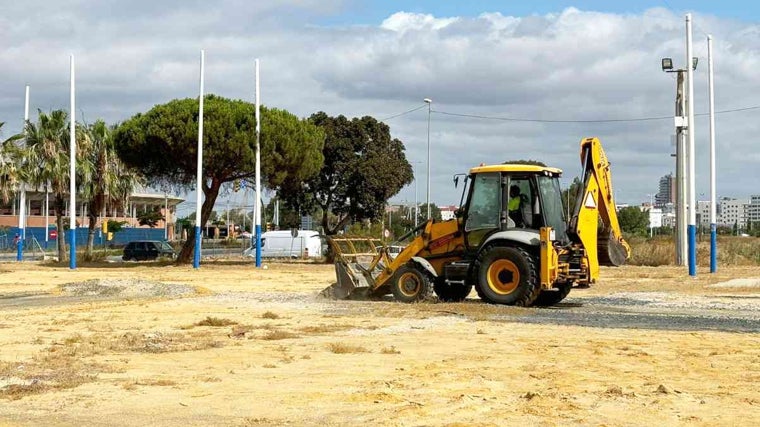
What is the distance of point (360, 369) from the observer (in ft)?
39.0

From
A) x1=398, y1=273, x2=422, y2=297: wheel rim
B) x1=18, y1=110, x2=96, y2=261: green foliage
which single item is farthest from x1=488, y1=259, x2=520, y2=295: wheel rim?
x1=18, y1=110, x2=96, y2=261: green foliage

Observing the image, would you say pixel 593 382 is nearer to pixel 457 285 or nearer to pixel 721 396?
pixel 721 396

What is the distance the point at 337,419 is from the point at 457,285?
12.7 meters

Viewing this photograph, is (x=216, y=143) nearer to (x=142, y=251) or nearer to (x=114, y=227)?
(x=142, y=251)

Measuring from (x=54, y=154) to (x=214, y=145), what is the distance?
8.66m

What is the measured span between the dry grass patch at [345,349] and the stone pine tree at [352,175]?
142ft

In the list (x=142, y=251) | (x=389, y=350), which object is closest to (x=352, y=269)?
(x=389, y=350)

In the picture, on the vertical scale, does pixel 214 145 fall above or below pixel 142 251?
above

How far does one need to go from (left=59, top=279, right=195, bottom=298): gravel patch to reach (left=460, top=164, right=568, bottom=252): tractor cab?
9079 mm

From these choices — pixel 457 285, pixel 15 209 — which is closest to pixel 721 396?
pixel 457 285

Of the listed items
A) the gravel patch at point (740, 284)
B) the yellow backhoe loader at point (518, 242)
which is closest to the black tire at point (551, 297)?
the yellow backhoe loader at point (518, 242)

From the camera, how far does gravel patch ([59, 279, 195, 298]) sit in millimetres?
26000

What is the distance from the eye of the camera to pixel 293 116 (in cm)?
4894

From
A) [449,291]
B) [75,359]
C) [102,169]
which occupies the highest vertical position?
[102,169]
